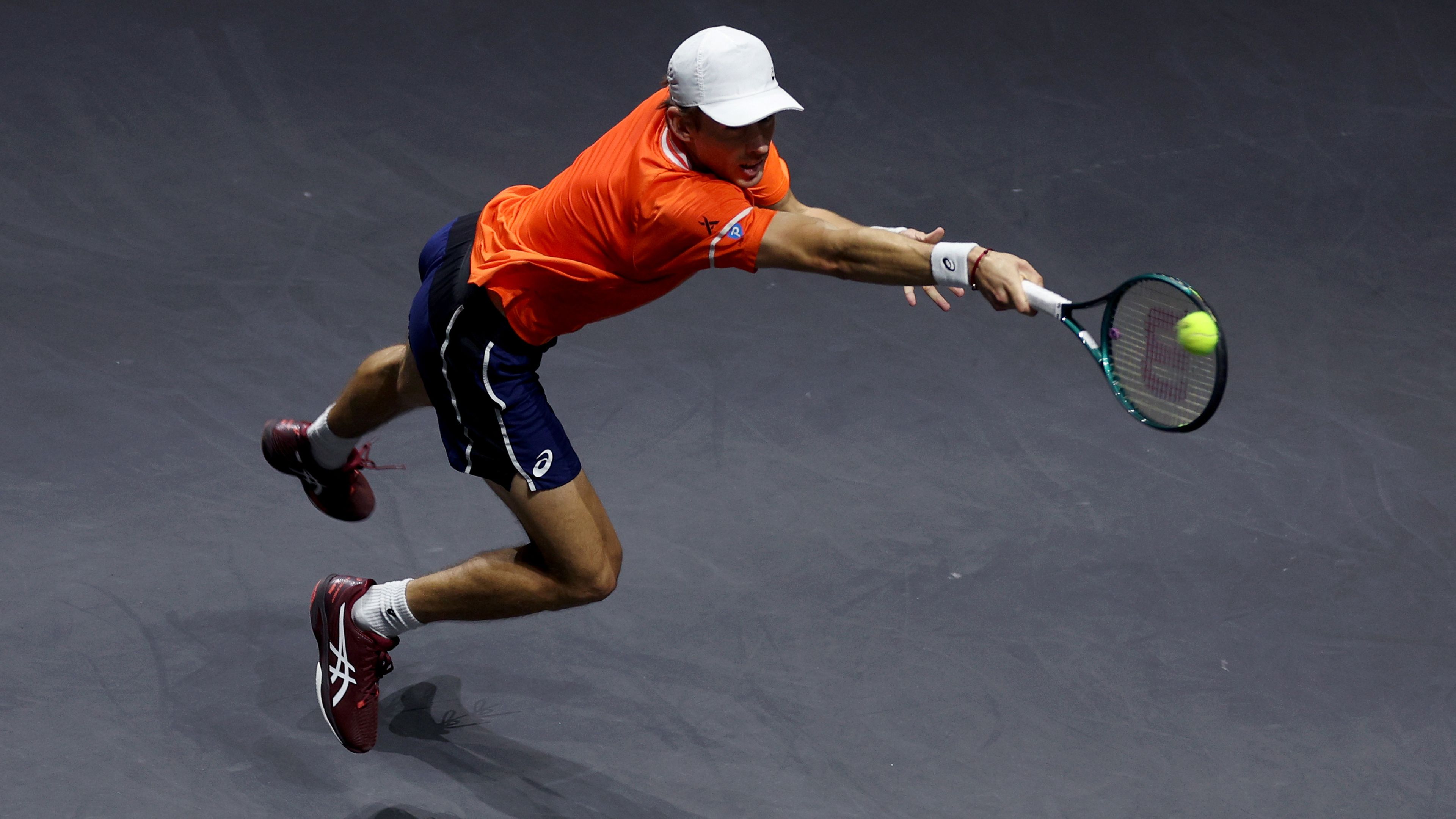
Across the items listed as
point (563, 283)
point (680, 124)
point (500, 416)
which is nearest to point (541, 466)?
point (500, 416)

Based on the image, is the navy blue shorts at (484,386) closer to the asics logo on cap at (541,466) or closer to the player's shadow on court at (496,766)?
the asics logo on cap at (541,466)

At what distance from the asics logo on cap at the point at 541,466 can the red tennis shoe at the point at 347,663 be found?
23.5 inches

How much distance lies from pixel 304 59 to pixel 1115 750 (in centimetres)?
473

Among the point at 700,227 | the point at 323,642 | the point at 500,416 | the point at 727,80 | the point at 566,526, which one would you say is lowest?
the point at 323,642

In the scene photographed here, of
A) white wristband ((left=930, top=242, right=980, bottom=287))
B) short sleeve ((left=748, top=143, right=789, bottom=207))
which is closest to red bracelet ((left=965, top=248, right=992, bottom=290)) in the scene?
white wristband ((left=930, top=242, right=980, bottom=287))

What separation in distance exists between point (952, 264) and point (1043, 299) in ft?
0.65

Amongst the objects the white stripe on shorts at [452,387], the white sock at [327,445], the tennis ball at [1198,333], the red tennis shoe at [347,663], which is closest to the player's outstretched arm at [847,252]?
the tennis ball at [1198,333]

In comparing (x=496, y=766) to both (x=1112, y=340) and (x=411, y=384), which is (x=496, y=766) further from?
(x=1112, y=340)

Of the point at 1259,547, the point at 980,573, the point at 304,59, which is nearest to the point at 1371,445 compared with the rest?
the point at 1259,547

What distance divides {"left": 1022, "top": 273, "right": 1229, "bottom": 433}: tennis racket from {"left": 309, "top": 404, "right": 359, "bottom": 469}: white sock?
81.0 inches

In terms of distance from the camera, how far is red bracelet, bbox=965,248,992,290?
2816 millimetres

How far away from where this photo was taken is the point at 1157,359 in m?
2.93

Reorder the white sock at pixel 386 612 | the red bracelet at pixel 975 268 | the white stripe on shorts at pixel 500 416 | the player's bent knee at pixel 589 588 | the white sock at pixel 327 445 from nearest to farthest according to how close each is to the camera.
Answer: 1. the red bracelet at pixel 975 268
2. the white stripe on shorts at pixel 500 416
3. the player's bent knee at pixel 589 588
4. the white sock at pixel 386 612
5. the white sock at pixel 327 445

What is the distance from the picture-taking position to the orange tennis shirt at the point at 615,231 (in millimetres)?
3000
